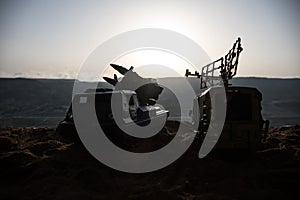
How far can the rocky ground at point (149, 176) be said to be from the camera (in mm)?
5918

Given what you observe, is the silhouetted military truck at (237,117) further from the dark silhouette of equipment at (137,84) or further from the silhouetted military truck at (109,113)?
the dark silhouette of equipment at (137,84)

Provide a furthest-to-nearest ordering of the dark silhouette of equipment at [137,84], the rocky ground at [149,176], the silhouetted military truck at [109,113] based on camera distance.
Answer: the dark silhouette of equipment at [137,84] < the silhouetted military truck at [109,113] < the rocky ground at [149,176]

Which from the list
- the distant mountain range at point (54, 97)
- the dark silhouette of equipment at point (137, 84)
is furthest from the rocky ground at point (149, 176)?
the distant mountain range at point (54, 97)

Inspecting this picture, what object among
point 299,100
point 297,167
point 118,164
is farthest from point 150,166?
point 299,100

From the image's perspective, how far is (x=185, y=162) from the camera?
28.0 ft

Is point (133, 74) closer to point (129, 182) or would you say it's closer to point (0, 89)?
point (129, 182)

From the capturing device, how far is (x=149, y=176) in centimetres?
725

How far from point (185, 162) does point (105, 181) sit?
2831mm

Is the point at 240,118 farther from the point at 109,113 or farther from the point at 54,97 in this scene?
the point at 54,97

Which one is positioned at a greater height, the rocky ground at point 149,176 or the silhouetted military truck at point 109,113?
the silhouetted military truck at point 109,113

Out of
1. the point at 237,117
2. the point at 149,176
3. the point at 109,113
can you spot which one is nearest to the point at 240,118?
the point at 237,117

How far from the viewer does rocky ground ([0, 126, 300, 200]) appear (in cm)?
592

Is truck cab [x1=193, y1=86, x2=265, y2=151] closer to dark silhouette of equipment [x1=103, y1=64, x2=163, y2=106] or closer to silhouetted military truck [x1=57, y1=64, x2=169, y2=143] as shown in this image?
silhouetted military truck [x1=57, y1=64, x2=169, y2=143]

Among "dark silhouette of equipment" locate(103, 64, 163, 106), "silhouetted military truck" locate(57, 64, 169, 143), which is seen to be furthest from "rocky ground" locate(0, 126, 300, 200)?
"dark silhouette of equipment" locate(103, 64, 163, 106)
